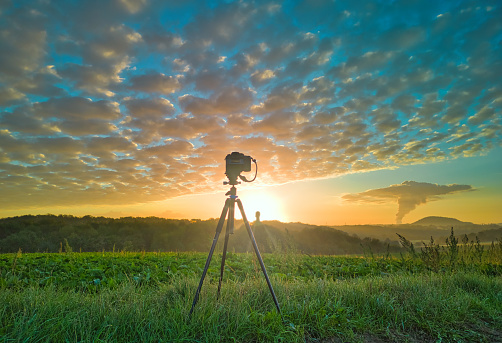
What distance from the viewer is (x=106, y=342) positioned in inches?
123

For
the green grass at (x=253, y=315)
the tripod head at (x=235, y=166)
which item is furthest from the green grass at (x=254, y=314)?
the tripod head at (x=235, y=166)

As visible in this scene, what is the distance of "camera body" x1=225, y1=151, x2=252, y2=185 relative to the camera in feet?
14.6

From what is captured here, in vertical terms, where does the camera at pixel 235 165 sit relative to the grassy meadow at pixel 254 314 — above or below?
above

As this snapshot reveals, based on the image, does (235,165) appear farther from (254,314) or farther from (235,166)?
(254,314)

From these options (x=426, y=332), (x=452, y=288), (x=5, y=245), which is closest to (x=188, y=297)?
(x=426, y=332)

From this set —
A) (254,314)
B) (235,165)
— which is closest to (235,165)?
(235,165)

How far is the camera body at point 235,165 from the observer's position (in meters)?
4.44

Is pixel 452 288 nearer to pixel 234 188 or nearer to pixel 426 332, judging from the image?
pixel 426 332

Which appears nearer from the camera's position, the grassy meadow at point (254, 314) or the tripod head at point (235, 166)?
the grassy meadow at point (254, 314)

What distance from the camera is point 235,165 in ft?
14.6

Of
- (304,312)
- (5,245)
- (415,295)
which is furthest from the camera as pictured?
(5,245)

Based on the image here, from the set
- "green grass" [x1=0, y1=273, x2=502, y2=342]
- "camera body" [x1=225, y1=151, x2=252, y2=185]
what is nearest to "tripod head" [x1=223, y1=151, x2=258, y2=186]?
"camera body" [x1=225, y1=151, x2=252, y2=185]

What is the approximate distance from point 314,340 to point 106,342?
A: 2.41 meters

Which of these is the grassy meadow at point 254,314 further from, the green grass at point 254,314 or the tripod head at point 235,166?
the tripod head at point 235,166
